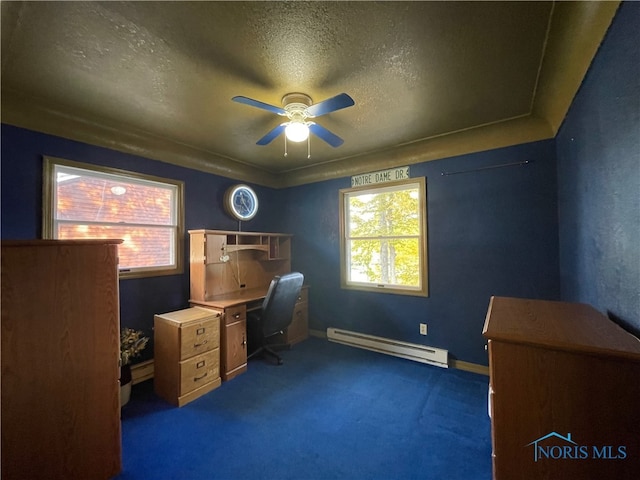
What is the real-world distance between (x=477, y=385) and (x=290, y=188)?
3.46 meters

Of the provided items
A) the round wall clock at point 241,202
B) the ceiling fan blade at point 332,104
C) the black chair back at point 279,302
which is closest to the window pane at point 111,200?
the round wall clock at point 241,202

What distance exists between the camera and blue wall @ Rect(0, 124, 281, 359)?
1.98 meters

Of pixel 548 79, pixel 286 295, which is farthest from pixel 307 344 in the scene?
pixel 548 79

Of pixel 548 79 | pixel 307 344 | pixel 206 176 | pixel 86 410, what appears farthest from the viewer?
pixel 307 344

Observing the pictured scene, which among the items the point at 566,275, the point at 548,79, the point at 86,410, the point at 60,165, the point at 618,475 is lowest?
the point at 86,410

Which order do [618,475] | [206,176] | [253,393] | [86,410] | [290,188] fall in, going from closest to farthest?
[618,475] → [86,410] → [253,393] → [206,176] → [290,188]

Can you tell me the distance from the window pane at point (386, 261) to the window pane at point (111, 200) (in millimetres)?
2363

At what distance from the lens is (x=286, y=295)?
9.43ft

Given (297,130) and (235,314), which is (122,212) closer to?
(235,314)

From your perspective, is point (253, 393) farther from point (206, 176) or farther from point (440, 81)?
point (440, 81)

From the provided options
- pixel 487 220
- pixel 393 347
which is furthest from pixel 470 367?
pixel 487 220

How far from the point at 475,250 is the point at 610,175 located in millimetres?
1571

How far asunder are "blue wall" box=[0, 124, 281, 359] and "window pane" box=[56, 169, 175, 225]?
0.48ft

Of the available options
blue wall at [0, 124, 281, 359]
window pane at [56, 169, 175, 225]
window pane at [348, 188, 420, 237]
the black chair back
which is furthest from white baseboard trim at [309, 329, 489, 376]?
window pane at [56, 169, 175, 225]
